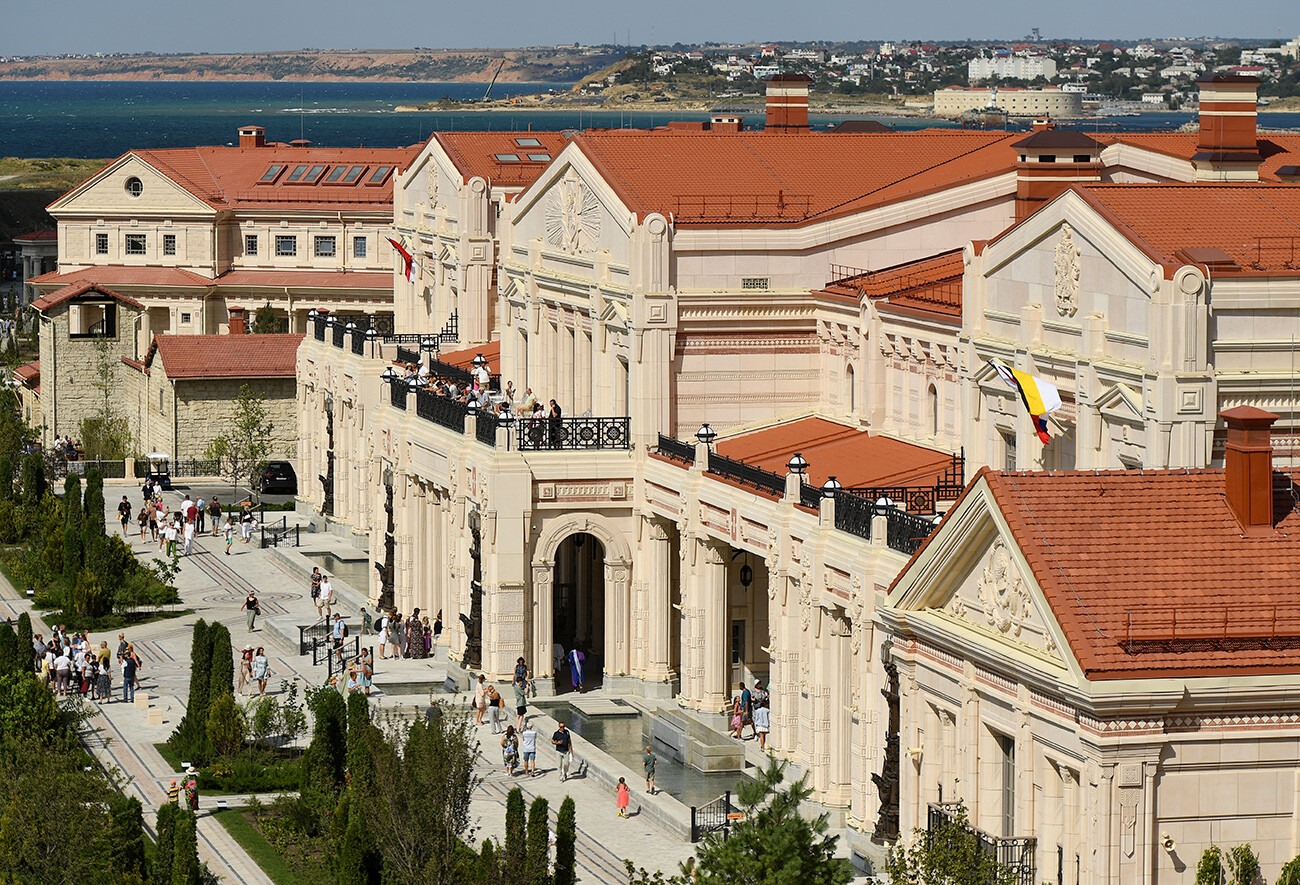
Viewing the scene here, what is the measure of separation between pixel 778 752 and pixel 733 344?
13013mm

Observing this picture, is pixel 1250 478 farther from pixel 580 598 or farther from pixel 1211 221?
pixel 580 598

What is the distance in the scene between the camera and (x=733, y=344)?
6284 centimetres

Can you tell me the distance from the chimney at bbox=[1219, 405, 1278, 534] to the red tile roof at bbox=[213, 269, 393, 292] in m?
88.9

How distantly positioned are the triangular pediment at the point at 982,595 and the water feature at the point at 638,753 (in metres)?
11.0

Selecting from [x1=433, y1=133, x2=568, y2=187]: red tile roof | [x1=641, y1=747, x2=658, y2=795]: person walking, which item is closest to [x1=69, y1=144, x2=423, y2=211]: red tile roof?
[x1=433, y1=133, x2=568, y2=187]: red tile roof

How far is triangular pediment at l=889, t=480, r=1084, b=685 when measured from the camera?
3666cm

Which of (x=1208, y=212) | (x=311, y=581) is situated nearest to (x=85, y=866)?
(x=1208, y=212)

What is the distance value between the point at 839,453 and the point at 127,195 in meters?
78.6

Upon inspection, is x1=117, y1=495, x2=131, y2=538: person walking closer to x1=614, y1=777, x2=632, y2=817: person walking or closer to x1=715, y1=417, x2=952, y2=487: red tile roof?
x1=715, y1=417, x2=952, y2=487: red tile roof

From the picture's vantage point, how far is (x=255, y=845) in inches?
1998

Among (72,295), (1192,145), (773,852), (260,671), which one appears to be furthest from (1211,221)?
(72,295)

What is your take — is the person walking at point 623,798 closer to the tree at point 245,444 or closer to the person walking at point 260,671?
the person walking at point 260,671

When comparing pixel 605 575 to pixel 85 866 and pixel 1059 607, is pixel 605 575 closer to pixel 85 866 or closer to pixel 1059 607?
pixel 85 866

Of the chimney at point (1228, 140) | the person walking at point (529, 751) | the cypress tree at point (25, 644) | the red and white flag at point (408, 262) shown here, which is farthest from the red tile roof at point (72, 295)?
the chimney at point (1228, 140)
